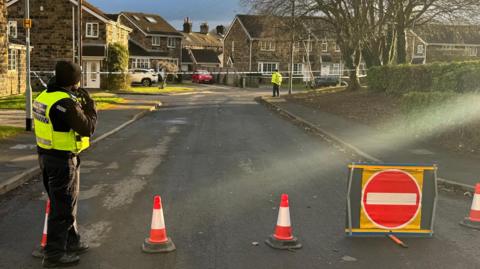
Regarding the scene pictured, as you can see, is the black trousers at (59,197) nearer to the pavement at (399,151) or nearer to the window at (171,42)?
the pavement at (399,151)

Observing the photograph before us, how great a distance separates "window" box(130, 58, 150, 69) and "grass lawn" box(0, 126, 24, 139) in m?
48.8

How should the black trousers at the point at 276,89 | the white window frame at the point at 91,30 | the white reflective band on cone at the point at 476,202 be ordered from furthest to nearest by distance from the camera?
the white window frame at the point at 91,30 → the black trousers at the point at 276,89 → the white reflective band on cone at the point at 476,202

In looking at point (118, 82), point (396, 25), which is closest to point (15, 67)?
point (118, 82)

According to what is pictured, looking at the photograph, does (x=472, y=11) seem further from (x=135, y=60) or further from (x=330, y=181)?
(x=135, y=60)

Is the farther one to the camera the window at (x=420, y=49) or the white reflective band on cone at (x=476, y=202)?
the window at (x=420, y=49)

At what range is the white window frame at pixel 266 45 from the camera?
70000mm

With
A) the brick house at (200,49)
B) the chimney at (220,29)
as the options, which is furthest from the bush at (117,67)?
the chimney at (220,29)

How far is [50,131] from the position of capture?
16.9 feet

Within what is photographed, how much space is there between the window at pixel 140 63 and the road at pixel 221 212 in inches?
2016

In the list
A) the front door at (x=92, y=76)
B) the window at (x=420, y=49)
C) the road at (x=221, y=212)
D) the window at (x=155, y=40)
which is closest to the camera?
the road at (x=221, y=212)

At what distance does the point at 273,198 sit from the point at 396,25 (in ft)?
80.3

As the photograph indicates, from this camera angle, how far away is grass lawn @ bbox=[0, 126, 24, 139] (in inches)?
574

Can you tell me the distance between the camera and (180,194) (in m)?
8.55

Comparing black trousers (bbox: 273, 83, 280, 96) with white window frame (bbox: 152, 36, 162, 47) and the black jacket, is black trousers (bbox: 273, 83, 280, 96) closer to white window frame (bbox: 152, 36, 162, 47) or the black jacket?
the black jacket
